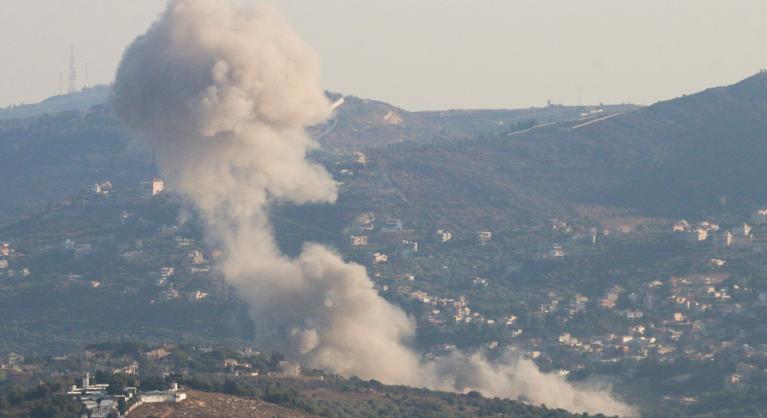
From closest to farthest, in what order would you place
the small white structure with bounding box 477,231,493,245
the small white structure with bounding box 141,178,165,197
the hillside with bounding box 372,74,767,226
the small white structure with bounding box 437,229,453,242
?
the small white structure with bounding box 477,231,493,245
the small white structure with bounding box 437,229,453,242
the hillside with bounding box 372,74,767,226
the small white structure with bounding box 141,178,165,197

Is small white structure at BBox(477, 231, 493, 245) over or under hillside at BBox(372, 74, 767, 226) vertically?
under

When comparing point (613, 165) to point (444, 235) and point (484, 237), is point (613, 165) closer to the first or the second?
point (484, 237)

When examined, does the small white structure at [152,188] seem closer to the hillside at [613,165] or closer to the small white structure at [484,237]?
the hillside at [613,165]

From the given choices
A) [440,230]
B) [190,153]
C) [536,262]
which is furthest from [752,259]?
[190,153]

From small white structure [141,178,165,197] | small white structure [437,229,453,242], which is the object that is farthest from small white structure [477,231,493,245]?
A: small white structure [141,178,165,197]

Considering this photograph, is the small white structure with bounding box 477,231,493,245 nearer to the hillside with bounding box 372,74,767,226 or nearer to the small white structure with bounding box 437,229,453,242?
the small white structure with bounding box 437,229,453,242

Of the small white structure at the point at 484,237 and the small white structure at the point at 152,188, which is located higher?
the small white structure at the point at 152,188

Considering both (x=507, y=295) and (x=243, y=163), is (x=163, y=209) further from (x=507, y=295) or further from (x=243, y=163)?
(x=243, y=163)

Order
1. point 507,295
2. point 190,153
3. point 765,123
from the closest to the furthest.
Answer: point 190,153 → point 507,295 → point 765,123

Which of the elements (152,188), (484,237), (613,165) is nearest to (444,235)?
(484,237)

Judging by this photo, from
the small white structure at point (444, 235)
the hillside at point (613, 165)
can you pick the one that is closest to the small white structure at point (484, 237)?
the small white structure at point (444, 235)

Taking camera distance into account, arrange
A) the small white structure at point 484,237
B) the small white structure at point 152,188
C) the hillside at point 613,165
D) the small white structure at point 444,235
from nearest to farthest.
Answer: the small white structure at point 484,237 → the small white structure at point 444,235 → the hillside at point 613,165 → the small white structure at point 152,188
